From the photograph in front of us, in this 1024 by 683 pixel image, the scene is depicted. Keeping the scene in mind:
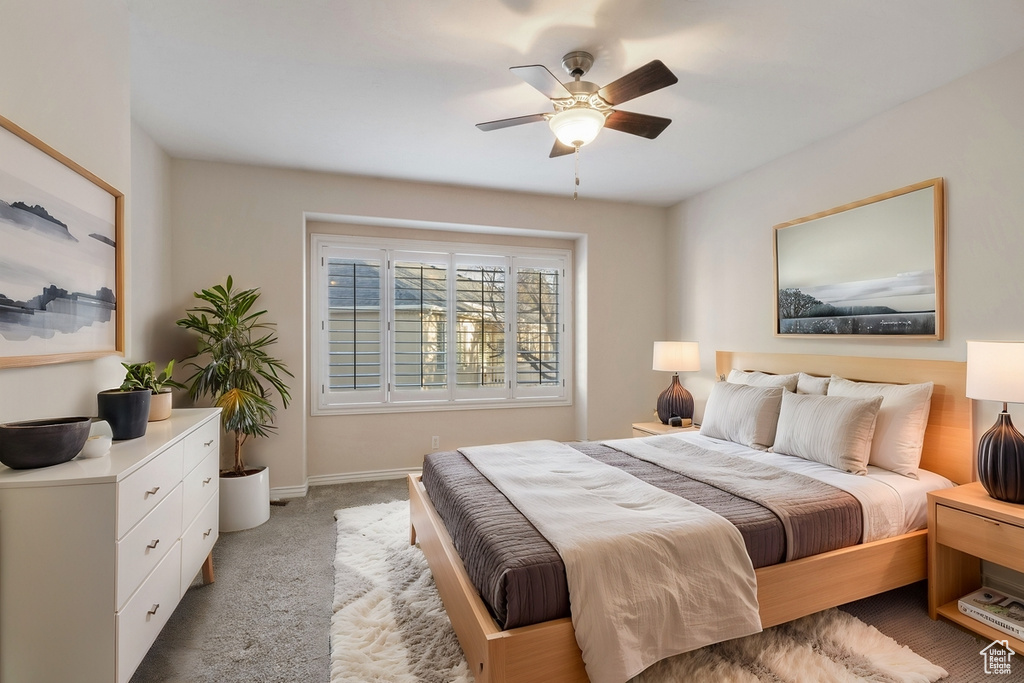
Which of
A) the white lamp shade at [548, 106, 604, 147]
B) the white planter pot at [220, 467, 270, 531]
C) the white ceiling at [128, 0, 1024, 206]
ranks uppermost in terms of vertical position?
the white ceiling at [128, 0, 1024, 206]

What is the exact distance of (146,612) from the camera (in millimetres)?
1704

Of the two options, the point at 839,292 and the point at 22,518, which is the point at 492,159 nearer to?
the point at 839,292

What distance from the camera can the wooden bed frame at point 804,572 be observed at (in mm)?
1554

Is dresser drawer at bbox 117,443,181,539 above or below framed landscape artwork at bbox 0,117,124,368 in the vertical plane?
below

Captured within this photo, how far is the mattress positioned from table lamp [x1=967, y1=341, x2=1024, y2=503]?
57 cm

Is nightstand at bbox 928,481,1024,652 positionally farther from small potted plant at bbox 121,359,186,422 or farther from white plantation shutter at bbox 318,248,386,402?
white plantation shutter at bbox 318,248,386,402

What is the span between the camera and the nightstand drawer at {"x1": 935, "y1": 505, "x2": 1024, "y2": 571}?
6.52ft

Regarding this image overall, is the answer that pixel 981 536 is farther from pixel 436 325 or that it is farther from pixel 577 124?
pixel 436 325

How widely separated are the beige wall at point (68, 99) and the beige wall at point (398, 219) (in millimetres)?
1569


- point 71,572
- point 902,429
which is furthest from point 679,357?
point 71,572

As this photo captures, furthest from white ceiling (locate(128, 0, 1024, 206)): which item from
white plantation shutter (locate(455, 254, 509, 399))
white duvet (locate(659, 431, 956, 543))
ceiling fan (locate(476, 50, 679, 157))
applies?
white duvet (locate(659, 431, 956, 543))

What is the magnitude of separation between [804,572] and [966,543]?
791 millimetres

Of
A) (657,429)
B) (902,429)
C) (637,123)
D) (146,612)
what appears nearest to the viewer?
(146,612)

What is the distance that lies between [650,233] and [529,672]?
4401 mm
